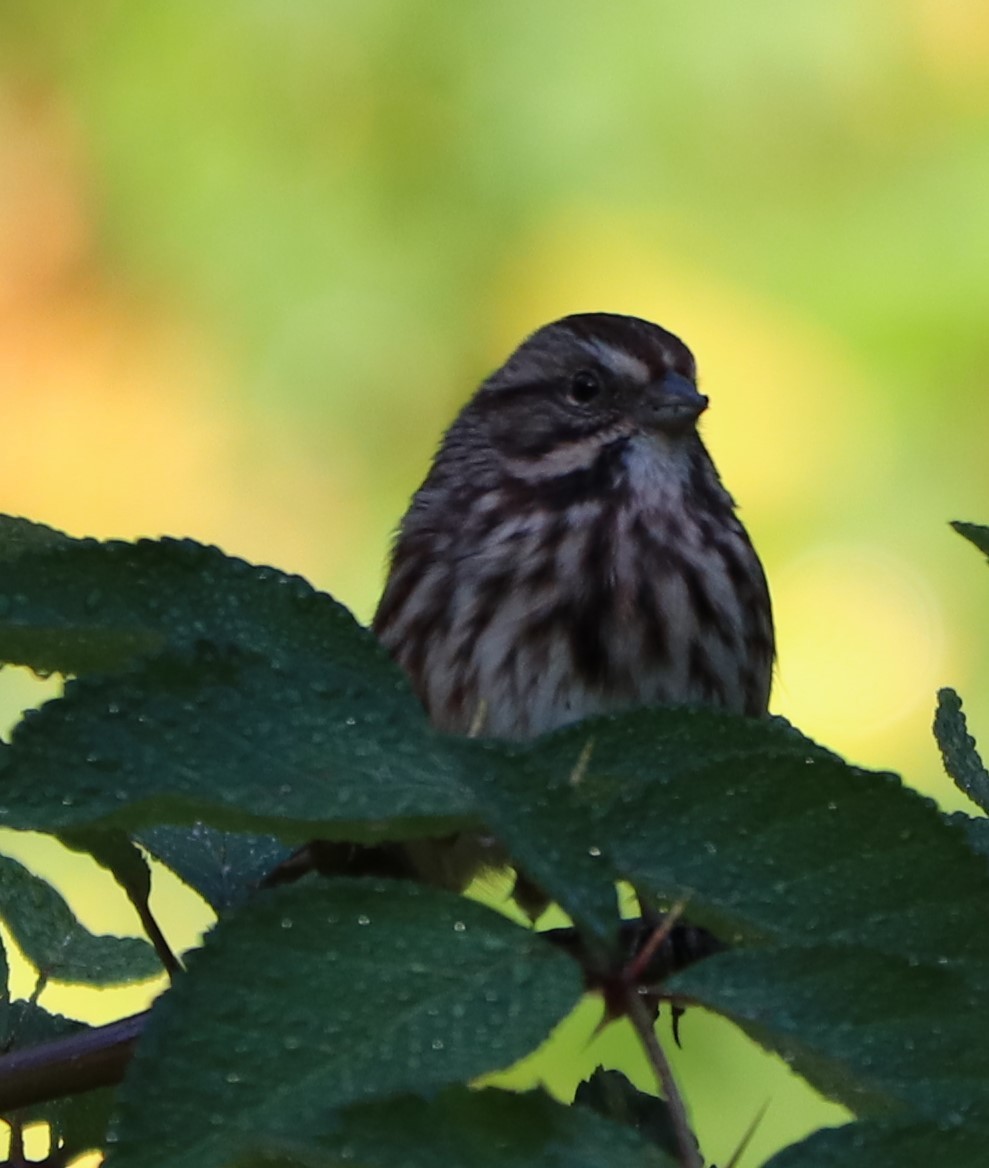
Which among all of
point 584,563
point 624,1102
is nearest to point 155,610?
point 624,1102

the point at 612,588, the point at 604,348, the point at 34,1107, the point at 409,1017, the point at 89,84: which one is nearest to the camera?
the point at 409,1017

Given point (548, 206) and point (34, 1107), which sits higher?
point (548, 206)

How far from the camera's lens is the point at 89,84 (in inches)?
168

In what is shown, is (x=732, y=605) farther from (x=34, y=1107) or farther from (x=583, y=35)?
(x=583, y=35)

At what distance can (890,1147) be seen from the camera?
79 centimetres

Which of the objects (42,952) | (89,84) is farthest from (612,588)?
(89,84)

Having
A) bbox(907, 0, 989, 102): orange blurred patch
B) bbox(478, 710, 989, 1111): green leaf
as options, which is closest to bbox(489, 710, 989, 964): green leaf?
bbox(478, 710, 989, 1111): green leaf

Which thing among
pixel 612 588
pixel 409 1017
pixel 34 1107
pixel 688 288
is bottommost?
pixel 409 1017

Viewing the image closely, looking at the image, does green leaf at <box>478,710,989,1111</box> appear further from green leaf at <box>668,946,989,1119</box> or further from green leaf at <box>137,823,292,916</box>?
green leaf at <box>137,823,292,916</box>

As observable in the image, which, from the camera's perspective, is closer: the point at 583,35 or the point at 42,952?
the point at 42,952

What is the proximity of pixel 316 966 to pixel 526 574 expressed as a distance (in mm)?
1570

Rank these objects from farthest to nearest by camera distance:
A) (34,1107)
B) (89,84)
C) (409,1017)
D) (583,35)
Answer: (89,84)
(583,35)
(34,1107)
(409,1017)

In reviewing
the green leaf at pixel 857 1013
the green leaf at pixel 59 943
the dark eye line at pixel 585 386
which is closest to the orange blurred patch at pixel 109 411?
the dark eye line at pixel 585 386

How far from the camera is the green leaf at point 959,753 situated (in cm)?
117
